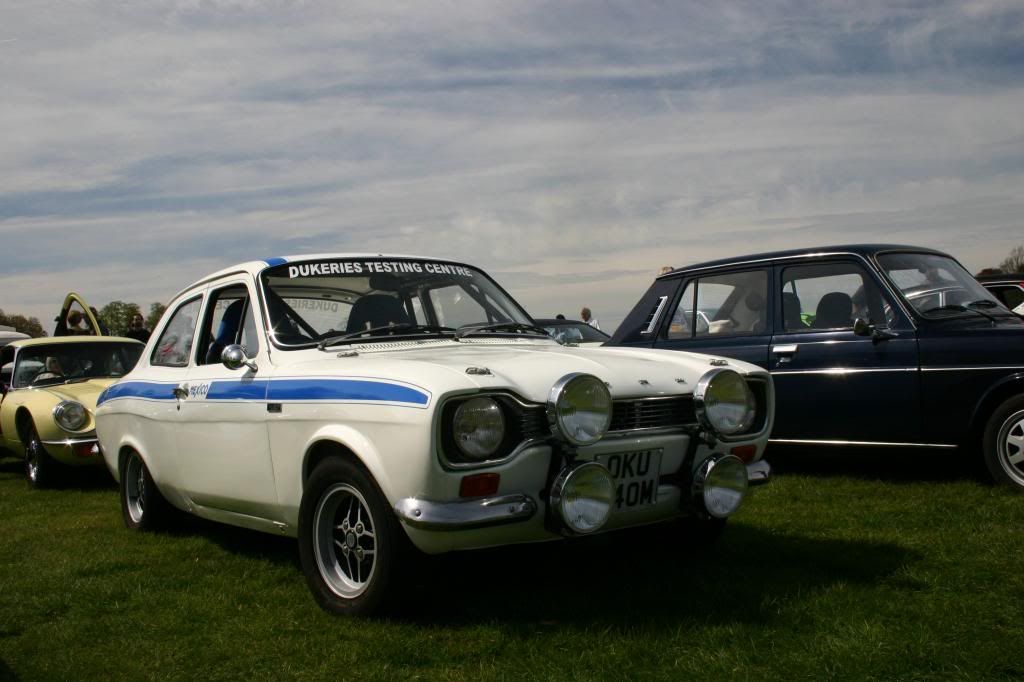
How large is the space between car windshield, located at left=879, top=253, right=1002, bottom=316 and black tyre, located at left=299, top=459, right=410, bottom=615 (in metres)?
4.46

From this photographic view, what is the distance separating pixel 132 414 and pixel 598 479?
365 cm

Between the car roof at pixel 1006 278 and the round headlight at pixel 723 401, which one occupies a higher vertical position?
the car roof at pixel 1006 278

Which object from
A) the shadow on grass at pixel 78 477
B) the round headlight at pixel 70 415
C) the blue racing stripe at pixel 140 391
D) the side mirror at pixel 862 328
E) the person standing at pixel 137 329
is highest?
the person standing at pixel 137 329

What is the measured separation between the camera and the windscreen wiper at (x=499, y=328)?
522 centimetres

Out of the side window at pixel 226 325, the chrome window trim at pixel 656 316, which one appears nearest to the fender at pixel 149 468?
the side window at pixel 226 325

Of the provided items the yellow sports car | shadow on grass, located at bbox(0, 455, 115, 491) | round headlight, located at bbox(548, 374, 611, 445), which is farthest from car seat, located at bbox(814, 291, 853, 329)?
shadow on grass, located at bbox(0, 455, 115, 491)

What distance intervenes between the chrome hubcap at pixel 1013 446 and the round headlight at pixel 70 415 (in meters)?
7.63

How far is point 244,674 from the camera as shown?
3.68 metres

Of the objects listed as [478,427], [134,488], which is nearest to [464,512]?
[478,427]

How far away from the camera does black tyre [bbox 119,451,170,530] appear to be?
630 cm

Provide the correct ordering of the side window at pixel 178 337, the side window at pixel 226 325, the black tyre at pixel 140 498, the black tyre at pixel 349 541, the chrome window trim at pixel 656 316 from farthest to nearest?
the chrome window trim at pixel 656 316
the black tyre at pixel 140 498
the side window at pixel 178 337
the side window at pixel 226 325
the black tyre at pixel 349 541

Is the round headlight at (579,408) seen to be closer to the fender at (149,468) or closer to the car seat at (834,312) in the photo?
the fender at (149,468)

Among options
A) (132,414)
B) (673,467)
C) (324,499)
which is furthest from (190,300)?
(673,467)

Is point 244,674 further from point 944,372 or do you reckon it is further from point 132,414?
point 944,372
